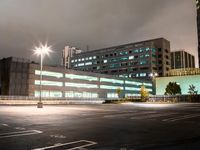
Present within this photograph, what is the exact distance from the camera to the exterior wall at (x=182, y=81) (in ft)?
318

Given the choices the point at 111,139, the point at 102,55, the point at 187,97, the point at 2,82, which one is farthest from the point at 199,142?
the point at 102,55

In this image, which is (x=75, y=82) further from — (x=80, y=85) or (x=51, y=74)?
(x=51, y=74)

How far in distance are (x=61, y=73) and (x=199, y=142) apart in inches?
3351

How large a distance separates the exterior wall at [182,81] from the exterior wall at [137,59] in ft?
151

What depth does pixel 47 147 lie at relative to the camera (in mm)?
7117

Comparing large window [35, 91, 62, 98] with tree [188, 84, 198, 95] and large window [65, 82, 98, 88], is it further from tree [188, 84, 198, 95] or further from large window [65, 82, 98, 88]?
tree [188, 84, 198, 95]

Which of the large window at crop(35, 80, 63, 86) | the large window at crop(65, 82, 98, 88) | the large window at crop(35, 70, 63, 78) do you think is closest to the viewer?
the large window at crop(35, 80, 63, 86)

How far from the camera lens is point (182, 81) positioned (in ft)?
330

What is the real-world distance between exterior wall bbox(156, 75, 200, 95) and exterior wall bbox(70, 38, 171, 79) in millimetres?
45893

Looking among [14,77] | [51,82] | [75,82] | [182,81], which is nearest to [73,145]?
[14,77]

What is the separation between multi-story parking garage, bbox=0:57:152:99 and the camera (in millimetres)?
77438

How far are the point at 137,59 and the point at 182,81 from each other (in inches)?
2432

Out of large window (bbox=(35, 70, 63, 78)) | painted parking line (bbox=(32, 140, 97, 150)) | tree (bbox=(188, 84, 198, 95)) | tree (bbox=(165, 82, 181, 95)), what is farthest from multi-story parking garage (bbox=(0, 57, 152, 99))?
painted parking line (bbox=(32, 140, 97, 150))

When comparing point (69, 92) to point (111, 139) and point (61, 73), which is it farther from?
point (111, 139)
